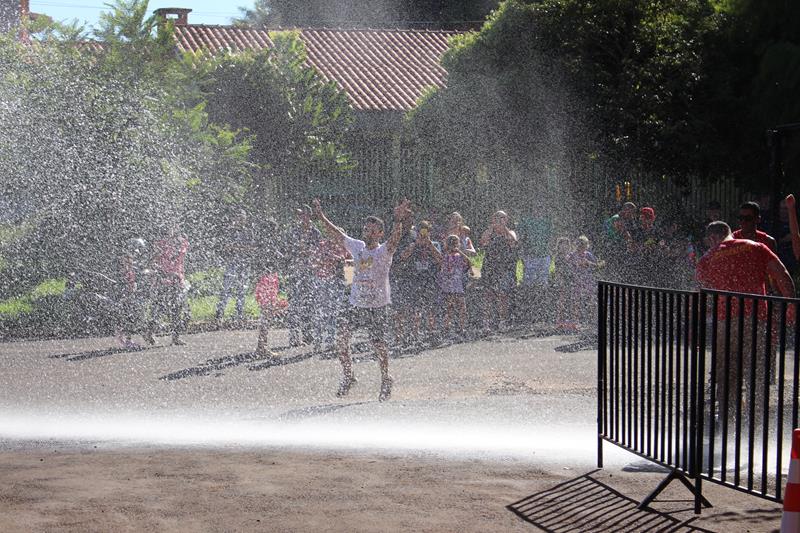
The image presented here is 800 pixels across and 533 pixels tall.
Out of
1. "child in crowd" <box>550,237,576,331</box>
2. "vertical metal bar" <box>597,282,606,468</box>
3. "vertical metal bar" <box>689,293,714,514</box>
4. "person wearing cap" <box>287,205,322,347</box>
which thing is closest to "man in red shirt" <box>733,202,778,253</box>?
"vertical metal bar" <box>597,282,606,468</box>

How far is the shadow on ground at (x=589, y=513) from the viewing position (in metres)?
5.89

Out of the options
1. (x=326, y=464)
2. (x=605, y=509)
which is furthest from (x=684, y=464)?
(x=326, y=464)

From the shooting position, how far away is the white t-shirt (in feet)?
35.0

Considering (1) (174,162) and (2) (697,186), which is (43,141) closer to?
(1) (174,162)

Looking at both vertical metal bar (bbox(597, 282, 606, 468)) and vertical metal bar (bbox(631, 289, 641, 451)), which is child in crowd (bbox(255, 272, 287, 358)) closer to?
vertical metal bar (bbox(597, 282, 606, 468))

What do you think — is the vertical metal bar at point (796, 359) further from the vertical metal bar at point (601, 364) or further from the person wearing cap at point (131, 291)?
the person wearing cap at point (131, 291)

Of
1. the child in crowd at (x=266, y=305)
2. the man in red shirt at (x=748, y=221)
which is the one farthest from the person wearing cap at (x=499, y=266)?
the man in red shirt at (x=748, y=221)

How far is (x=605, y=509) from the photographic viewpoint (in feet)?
20.6

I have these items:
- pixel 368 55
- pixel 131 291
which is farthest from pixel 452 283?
pixel 368 55

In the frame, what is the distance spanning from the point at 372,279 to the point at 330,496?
436 centimetres

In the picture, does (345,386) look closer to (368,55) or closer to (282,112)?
(282,112)

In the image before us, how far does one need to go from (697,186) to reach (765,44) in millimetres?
6394

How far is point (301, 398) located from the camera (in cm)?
1065

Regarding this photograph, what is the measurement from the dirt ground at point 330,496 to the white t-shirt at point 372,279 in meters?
3.05
